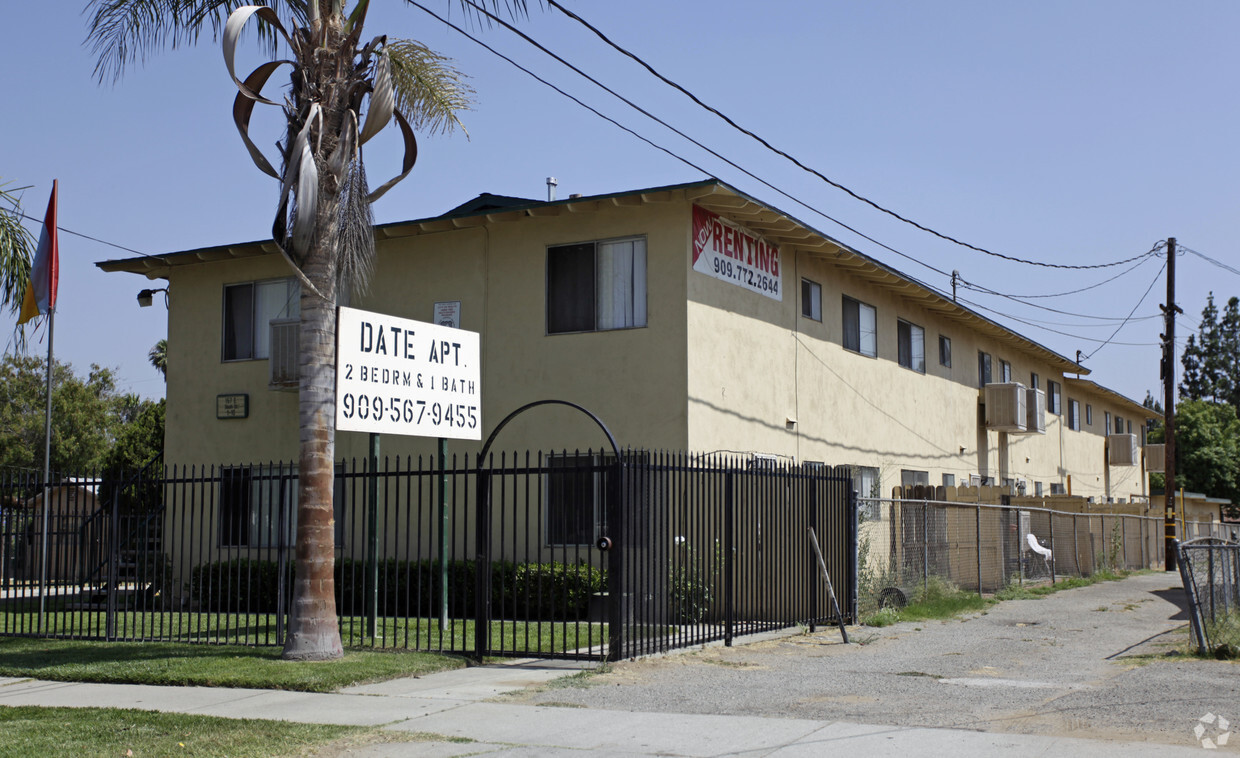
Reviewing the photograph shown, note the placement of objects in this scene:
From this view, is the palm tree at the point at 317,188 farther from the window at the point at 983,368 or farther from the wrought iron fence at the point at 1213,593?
the window at the point at 983,368

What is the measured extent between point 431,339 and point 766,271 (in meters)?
7.25

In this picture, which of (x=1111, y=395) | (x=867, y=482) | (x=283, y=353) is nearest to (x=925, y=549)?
(x=867, y=482)

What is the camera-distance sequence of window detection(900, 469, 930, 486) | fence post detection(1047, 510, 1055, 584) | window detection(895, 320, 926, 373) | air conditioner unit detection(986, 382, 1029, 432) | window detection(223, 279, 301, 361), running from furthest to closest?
air conditioner unit detection(986, 382, 1029, 432)
window detection(895, 320, 926, 373)
window detection(900, 469, 930, 486)
fence post detection(1047, 510, 1055, 584)
window detection(223, 279, 301, 361)

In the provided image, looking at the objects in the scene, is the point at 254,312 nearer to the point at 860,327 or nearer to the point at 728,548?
the point at 860,327

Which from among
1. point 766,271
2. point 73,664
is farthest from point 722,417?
point 73,664

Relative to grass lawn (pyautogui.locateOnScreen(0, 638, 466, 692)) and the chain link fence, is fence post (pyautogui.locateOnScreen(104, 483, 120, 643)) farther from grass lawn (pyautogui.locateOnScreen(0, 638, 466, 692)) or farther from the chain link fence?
the chain link fence

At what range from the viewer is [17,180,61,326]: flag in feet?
56.9

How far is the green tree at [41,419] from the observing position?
48.0m

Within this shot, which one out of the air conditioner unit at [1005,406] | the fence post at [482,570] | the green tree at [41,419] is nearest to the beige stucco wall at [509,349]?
the fence post at [482,570]

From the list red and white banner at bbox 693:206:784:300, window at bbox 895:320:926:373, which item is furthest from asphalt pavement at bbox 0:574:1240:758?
window at bbox 895:320:926:373

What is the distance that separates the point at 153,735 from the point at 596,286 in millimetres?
10640

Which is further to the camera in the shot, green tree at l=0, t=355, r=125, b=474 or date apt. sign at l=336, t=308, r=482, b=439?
green tree at l=0, t=355, r=125, b=474

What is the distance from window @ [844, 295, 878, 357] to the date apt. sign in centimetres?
971

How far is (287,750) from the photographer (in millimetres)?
7672
